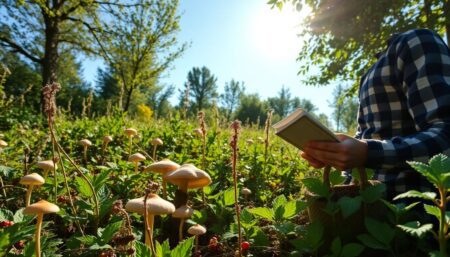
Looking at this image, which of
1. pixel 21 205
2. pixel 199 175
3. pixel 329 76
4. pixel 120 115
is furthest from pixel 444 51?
pixel 329 76

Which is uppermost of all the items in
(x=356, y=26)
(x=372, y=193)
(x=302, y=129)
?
(x=356, y=26)

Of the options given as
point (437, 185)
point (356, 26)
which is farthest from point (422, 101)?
point (356, 26)

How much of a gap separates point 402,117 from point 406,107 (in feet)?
0.24

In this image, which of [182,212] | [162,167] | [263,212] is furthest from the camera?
[162,167]

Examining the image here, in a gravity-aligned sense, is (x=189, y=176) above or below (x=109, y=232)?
above

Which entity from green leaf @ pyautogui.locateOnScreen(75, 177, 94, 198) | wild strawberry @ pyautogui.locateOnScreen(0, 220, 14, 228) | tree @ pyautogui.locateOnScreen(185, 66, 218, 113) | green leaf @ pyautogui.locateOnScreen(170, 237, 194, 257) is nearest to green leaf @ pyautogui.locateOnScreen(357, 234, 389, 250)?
green leaf @ pyautogui.locateOnScreen(170, 237, 194, 257)

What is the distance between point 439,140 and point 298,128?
785 mm

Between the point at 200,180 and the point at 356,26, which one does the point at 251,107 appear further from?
the point at 200,180

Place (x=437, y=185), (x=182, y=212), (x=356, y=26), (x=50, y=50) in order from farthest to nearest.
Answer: (x=50, y=50) → (x=356, y=26) → (x=182, y=212) → (x=437, y=185)

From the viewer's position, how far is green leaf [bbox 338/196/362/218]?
148 centimetres

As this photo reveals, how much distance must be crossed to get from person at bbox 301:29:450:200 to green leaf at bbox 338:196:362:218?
8.0 inches

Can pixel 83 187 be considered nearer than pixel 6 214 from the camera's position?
No

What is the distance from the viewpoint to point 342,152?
1.67m

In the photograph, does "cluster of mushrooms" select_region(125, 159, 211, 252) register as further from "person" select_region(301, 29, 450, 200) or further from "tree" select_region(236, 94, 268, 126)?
"tree" select_region(236, 94, 268, 126)
